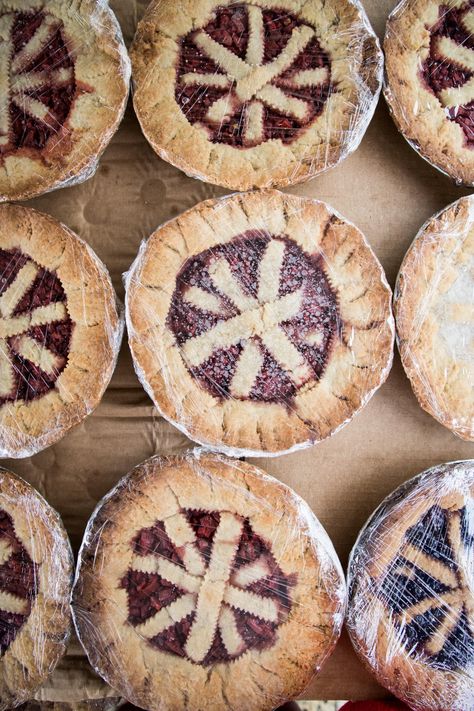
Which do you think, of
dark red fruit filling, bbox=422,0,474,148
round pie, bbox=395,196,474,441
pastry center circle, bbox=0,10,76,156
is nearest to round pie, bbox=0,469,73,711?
pastry center circle, bbox=0,10,76,156

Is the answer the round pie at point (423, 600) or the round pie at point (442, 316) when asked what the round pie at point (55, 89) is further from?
the round pie at point (423, 600)

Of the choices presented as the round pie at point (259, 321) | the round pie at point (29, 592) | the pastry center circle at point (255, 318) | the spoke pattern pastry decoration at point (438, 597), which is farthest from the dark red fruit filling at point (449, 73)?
the round pie at point (29, 592)

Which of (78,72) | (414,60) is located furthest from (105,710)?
(414,60)

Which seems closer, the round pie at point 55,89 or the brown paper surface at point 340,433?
the round pie at point 55,89

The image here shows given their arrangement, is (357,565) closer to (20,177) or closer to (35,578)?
(35,578)

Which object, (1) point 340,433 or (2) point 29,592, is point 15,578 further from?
(1) point 340,433

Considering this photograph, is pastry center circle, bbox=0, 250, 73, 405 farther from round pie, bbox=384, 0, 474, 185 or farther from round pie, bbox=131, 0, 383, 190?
round pie, bbox=384, 0, 474, 185
